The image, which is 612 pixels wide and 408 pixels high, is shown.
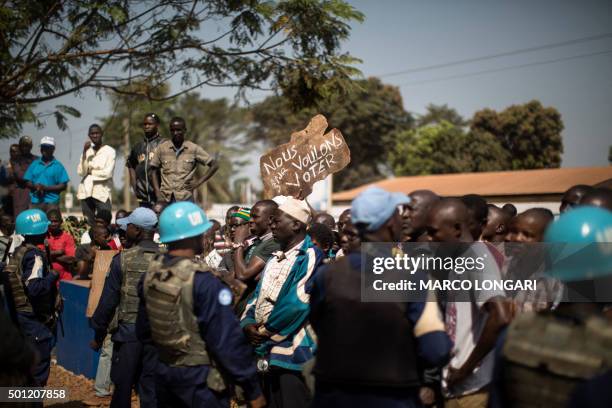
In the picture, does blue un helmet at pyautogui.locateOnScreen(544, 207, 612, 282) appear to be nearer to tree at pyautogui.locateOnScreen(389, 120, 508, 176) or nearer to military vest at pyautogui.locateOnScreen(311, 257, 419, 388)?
military vest at pyautogui.locateOnScreen(311, 257, 419, 388)

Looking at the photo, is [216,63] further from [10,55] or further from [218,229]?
[218,229]

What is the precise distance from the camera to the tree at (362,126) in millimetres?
53812

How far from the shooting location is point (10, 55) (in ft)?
34.2

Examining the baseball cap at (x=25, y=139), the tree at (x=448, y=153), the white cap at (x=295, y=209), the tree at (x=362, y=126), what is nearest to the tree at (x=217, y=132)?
the tree at (x=362, y=126)

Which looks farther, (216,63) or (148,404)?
(216,63)

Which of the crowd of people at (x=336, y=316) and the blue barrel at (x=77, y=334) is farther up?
the crowd of people at (x=336, y=316)

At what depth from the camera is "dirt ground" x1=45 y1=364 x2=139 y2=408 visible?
868 centimetres

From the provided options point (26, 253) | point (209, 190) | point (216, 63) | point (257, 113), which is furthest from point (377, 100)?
point (26, 253)

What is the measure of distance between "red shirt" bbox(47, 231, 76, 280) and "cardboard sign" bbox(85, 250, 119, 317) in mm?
1793

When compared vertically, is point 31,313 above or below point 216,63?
below

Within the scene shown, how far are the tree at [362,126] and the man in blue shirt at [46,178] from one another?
1605 inches

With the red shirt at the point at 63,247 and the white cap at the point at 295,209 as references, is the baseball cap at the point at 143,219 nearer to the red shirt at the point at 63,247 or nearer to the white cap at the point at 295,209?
the white cap at the point at 295,209

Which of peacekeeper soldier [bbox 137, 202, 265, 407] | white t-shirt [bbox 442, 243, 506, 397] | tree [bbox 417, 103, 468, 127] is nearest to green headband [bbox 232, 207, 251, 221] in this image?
peacekeeper soldier [bbox 137, 202, 265, 407]

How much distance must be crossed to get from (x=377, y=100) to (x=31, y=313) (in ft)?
163
